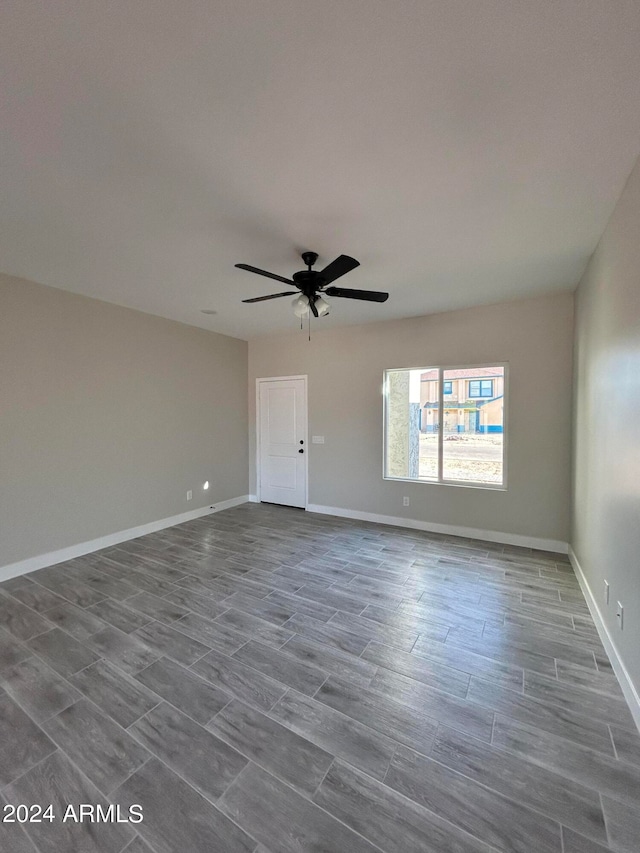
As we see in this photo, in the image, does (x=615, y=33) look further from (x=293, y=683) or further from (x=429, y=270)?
(x=293, y=683)

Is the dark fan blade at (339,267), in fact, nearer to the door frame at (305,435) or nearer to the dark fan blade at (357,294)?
the dark fan blade at (357,294)

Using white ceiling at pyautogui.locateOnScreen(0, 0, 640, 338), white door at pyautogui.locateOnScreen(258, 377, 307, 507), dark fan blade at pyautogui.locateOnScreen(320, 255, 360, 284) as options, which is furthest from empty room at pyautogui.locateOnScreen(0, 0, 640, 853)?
white door at pyautogui.locateOnScreen(258, 377, 307, 507)

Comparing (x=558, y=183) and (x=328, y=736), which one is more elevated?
(x=558, y=183)

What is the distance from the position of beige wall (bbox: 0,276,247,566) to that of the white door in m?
0.73

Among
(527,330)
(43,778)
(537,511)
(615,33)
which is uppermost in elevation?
(615,33)

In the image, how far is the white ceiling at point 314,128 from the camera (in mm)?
1143

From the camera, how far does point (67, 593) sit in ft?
9.61

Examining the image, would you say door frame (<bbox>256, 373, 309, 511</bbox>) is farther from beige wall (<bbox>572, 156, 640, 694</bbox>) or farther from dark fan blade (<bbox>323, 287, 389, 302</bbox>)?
beige wall (<bbox>572, 156, 640, 694</bbox>)

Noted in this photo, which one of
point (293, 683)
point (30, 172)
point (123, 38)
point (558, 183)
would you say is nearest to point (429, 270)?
point (558, 183)

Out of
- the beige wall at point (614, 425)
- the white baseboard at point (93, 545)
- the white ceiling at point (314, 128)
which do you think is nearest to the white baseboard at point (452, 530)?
the beige wall at point (614, 425)

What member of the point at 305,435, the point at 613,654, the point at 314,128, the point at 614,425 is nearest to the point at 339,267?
the point at 314,128

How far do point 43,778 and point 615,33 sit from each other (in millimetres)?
3523

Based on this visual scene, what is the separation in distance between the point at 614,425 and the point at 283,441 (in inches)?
172

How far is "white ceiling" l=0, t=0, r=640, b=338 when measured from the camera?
1.14 m
